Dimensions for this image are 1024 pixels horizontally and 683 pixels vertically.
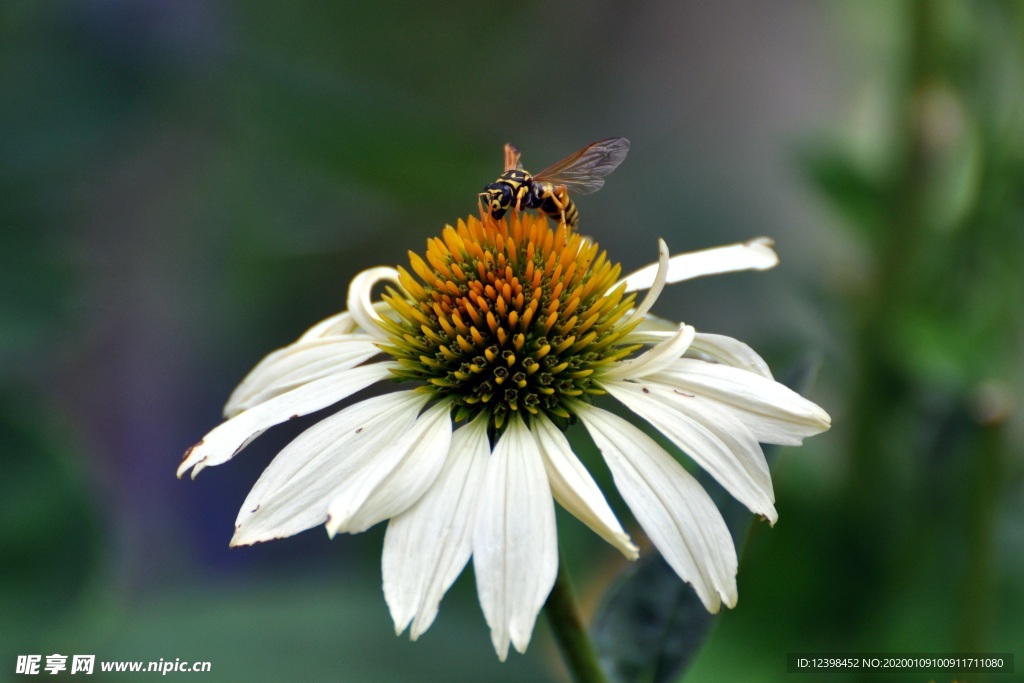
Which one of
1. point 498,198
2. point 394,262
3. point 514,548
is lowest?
point 514,548

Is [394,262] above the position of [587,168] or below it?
above

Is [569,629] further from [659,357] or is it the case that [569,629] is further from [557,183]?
[557,183]

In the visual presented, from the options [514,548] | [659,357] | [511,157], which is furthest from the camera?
[511,157]

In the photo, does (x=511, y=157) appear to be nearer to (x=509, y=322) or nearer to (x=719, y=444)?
(x=509, y=322)

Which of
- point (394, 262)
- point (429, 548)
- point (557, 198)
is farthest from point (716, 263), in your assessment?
point (394, 262)

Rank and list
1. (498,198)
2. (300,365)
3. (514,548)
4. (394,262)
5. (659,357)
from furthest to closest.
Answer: (394,262) → (498,198) → (300,365) → (659,357) → (514,548)

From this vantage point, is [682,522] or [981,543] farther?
[981,543]

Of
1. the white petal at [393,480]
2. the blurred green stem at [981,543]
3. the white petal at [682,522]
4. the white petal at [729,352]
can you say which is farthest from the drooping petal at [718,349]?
the blurred green stem at [981,543]

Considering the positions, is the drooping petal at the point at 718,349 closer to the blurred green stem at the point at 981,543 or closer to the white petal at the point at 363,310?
the white petal at the point at 363,310
